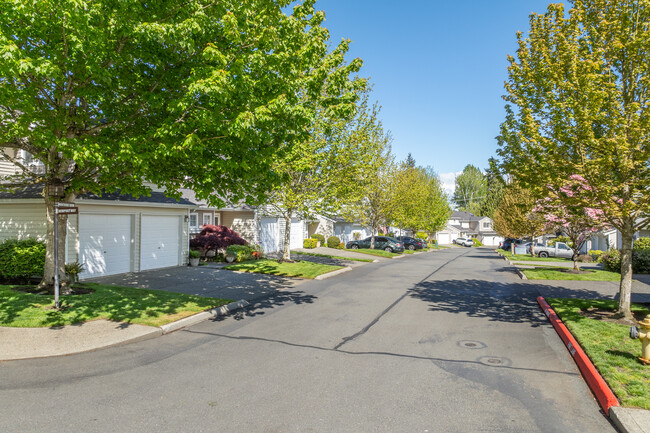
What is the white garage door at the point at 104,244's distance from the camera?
14.0 meters

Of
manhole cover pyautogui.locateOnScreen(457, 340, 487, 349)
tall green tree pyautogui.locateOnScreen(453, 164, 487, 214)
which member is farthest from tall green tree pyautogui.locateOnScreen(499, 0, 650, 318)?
tall green tree pyautogui.locateOnScreen(453, 164, 487, 214)

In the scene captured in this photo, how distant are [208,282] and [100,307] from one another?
197 inches

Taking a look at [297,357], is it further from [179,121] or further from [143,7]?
[143,7]

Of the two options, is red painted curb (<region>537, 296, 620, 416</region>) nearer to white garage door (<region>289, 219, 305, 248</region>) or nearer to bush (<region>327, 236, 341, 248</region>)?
white garage door (<region>289, 219, 305, 248</region>)

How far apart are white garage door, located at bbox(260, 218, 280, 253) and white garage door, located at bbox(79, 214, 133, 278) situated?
37.3 ft

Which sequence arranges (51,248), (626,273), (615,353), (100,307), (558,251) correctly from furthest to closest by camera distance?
(558,251)
(51,248)
(100,307)
(626,273)
(615,353)

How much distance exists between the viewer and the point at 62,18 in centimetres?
742

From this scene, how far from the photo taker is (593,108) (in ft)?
27.3

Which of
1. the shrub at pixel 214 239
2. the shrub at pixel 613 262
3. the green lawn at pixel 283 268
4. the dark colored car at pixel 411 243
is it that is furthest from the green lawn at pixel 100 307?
the dark colored car at pixel 411 243

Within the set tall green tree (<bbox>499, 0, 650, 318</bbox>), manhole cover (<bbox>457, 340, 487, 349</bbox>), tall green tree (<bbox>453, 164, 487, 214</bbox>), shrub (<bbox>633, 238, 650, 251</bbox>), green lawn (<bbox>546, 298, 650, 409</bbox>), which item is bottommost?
manhole cover (<bbox>457, 340, 487, 349</bbox>)

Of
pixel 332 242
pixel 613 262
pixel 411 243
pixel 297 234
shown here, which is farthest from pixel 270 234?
pixel 411 243

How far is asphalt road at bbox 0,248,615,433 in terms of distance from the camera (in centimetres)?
486

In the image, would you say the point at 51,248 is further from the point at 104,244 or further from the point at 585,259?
the point at 585,259

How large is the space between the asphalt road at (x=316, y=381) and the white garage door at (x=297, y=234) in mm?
21212
